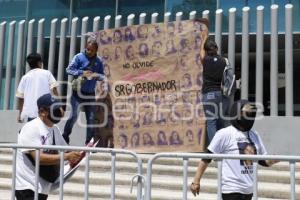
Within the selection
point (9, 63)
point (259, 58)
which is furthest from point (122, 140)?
point (9, 63)

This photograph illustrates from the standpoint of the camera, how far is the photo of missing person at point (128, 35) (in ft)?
24.4

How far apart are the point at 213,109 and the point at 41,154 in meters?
3.16

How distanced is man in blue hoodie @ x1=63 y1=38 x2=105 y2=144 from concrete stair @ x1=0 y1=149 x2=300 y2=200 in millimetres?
825

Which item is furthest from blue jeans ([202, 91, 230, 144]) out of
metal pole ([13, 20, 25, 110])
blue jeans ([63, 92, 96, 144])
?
metal pole ([13, 20, 25, 110])

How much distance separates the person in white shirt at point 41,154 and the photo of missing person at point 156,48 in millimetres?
3647

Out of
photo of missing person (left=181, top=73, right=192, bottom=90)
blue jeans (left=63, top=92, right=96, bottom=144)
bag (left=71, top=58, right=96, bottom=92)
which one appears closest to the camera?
photo of missing person (left=181, top=73, right=192, bottom=90)

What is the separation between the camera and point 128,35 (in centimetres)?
747

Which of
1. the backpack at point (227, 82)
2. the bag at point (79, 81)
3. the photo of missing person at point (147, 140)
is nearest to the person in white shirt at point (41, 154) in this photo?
the backpack at point (227, 82)

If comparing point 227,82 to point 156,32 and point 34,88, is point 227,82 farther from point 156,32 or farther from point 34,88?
point 34,88

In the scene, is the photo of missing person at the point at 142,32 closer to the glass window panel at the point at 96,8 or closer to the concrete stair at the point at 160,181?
the concrete stair at the point at 160,181

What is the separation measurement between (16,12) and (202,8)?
5.13 m

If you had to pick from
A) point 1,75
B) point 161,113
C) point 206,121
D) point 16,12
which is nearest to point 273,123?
point 206,121

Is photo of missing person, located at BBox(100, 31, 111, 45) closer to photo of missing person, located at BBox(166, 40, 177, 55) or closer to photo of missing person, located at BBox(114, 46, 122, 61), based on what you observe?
photo of missing person, located at BBox(114, 46, 122, 61)

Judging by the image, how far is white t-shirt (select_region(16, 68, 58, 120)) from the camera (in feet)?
20.2
